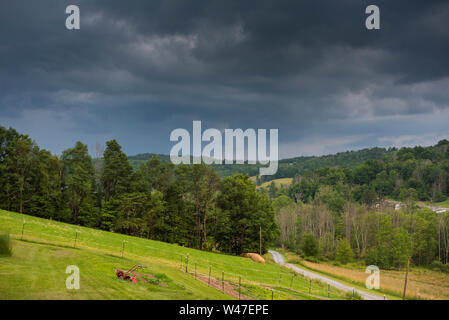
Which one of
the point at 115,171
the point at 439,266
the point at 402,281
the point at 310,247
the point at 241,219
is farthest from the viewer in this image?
the point at 310,247

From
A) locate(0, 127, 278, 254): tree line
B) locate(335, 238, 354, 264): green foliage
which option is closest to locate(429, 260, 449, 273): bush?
locate(335, 238, 354, 264): green foliage

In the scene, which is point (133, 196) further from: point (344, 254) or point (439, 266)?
point (439, 266)

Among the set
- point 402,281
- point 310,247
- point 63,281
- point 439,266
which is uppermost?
point 63,281

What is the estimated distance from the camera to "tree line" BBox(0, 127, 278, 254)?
47344 millimetres

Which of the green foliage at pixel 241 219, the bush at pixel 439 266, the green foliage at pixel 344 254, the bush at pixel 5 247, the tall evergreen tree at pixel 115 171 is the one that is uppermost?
the tall evergreen tree at pixel 115 171

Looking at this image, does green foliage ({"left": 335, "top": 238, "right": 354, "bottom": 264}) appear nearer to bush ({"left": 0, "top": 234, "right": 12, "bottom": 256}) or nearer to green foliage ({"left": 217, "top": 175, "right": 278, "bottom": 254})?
green foliage ({"left": 217, "top": 175, "right": 278, "bottom": 254})

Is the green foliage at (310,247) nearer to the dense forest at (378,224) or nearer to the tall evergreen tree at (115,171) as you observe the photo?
the dense forest at (378,224)

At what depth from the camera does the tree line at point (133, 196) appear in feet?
155

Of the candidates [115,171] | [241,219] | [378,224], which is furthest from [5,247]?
[378,224]

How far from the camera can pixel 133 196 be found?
48.9 m

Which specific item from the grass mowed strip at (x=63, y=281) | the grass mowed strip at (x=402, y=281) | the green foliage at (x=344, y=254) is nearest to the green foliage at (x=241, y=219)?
the grass mowed strip at (x=402, y=281)

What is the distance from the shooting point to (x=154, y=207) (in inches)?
1950
